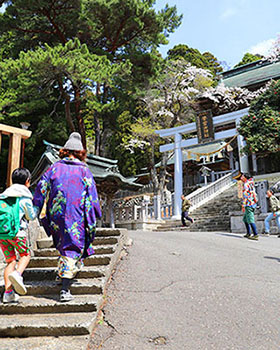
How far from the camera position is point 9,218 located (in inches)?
128

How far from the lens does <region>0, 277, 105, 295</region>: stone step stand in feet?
11.4

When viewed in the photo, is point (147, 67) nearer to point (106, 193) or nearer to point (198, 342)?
point (106, 193)

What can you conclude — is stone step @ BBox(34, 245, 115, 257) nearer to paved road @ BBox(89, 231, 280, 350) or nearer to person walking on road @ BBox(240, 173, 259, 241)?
paved road @ BBox(89, 231, 280, 350)

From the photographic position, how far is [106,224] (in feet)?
45.4

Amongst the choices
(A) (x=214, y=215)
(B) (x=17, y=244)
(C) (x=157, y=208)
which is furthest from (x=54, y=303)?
(C) (x=157, y=208)

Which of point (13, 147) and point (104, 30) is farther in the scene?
point (104, 30)

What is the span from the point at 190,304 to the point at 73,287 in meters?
1.29

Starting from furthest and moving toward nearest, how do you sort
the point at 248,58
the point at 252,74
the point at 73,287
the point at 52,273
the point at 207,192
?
the point at 248,58 → the point at 252,74 → the point at 207,192 → the point at 52,273 → the point at 73,287

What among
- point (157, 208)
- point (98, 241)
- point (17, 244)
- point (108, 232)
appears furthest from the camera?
point (157, 208)

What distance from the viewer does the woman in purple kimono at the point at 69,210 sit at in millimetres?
3293

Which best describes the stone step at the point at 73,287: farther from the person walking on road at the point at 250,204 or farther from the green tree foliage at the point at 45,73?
the green tree foliage at the point at 45,73

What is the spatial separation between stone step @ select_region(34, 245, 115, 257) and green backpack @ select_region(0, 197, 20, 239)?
1.54m

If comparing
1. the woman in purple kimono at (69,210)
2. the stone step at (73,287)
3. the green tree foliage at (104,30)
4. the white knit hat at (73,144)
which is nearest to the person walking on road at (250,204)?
the stone step at (73,287)

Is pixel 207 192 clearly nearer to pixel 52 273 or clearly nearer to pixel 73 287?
pixel 52 273
